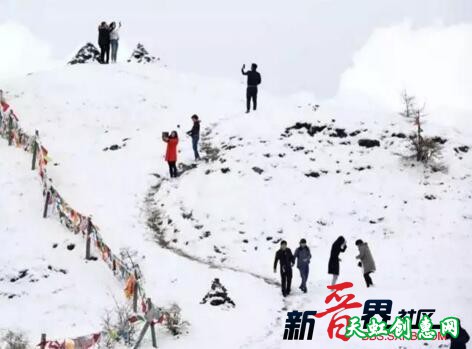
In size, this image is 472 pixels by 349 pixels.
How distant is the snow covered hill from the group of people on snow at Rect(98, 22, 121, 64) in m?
4.65

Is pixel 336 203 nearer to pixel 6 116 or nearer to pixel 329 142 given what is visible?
pixel 329 142

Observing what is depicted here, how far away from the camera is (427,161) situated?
23.2 metres

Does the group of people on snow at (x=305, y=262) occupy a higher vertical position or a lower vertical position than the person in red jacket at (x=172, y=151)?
lower

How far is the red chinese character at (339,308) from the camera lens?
46.0ft

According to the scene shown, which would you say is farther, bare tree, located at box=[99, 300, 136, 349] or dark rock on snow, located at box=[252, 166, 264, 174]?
dark rock on snow, located at box=[252, 166, 264, 174]

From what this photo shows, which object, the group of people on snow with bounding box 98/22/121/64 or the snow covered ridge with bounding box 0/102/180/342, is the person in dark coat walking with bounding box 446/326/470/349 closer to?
the snow covered ridge with bounding box 0/102/180/342

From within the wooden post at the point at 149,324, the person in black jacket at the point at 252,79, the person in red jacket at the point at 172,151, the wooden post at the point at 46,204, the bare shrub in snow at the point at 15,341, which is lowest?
the bare shrub in snow at the point at 15,341

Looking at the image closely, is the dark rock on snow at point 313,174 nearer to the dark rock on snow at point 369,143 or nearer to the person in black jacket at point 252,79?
the dark rock on snow at point 369,143

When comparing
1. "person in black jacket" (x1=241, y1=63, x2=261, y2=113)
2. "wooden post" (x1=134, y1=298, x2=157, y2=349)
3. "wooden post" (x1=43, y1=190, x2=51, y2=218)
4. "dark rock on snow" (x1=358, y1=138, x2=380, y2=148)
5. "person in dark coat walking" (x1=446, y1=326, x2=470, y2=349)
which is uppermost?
"person in black jacket" (x1=241, y1=63, x2=261, y2=113)

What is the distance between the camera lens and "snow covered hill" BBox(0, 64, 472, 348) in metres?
16.2

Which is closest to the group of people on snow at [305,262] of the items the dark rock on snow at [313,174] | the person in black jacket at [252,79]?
the dark rock on snow at [313,174]

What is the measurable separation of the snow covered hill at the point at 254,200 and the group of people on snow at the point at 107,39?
4.65m

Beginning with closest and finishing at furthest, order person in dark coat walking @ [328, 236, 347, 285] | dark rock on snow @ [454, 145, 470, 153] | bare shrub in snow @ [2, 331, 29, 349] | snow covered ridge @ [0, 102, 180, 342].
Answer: bare shrub in snow @ [2, 331, 29, 349], snow covered ridge @ [0, 102, 180, 342], person in dark coat walking @ [328, 236, 347, 285], dark rock on snow @ [454, 145, 470, 153]

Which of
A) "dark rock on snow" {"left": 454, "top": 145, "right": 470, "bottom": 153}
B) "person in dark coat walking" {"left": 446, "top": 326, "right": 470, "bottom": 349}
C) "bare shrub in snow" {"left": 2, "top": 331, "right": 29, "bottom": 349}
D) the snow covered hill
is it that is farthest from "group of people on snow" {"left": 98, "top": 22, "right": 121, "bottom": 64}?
"person in dark coat walking" {"left": 446, "top": 326, "right": 470, "bottom": 349}
